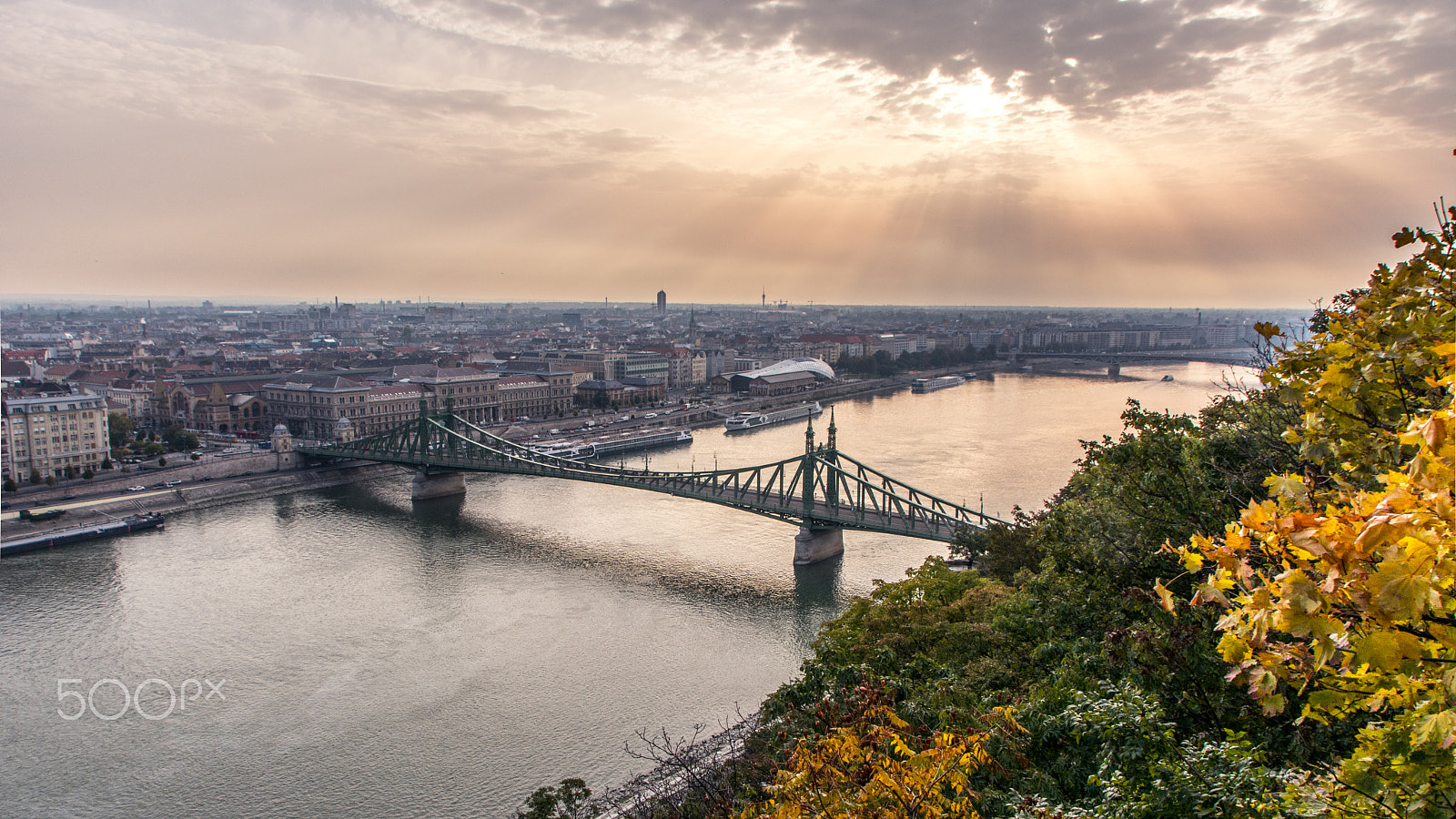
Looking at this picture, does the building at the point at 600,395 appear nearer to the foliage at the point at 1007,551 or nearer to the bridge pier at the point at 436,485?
the bridge pier at the point at 436,485

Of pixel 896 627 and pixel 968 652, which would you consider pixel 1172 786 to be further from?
pixel 896 627

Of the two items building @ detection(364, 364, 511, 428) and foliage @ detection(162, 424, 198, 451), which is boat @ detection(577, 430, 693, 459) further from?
foliage @ detection(162, 424, 198, 451)

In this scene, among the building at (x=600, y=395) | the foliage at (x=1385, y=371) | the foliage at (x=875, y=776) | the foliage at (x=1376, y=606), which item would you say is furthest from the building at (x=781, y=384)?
the foliage at (x=1376, y=606)

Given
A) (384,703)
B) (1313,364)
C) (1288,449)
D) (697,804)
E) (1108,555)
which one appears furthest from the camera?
(384,703)

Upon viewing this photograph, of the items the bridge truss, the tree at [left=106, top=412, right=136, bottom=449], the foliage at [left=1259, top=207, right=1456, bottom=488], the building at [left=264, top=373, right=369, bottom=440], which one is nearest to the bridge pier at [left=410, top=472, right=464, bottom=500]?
the bridge truss

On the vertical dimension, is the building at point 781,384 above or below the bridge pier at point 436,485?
above

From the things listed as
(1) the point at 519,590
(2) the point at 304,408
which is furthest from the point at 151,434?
(1) the point at 519,590
